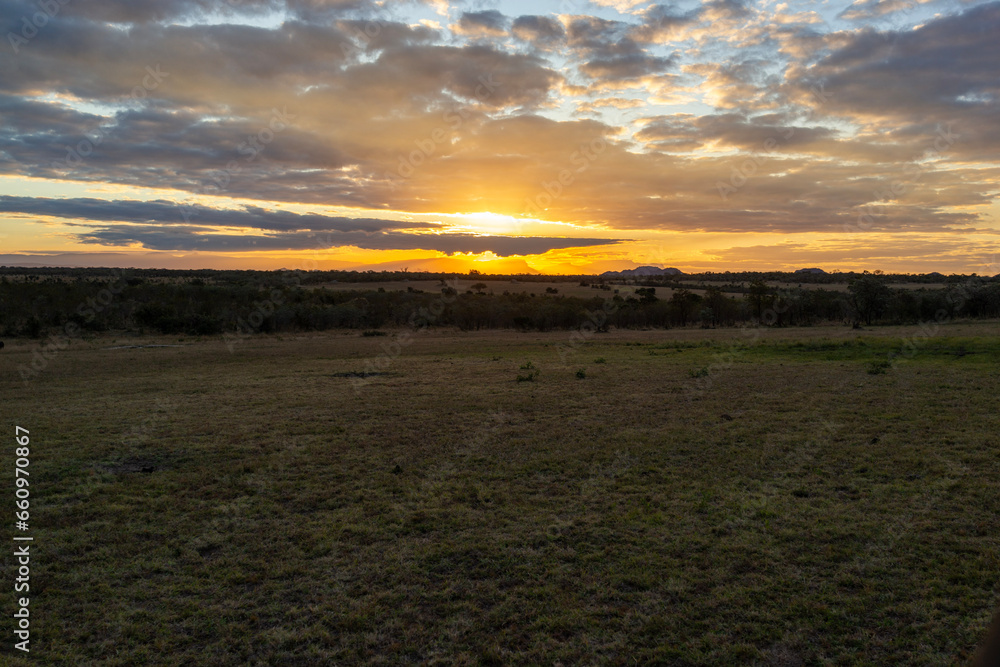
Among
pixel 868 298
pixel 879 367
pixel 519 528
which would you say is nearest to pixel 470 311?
pixel 868 298

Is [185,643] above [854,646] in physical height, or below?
below

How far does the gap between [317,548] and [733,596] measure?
4713mm

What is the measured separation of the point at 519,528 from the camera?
7.47m

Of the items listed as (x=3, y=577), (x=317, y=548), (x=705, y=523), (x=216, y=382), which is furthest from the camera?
(x=216, y=382)

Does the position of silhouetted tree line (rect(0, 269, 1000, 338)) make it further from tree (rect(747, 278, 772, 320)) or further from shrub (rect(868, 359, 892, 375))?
shrub (rect(868, 359, 892, 375))

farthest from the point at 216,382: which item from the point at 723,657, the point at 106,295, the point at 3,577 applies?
the point at 106,295

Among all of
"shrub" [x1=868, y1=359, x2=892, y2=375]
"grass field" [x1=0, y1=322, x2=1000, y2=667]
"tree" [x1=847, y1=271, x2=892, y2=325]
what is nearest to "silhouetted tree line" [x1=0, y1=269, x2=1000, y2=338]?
"tree" [x1=847, y1=271, x2=892, y2=325]

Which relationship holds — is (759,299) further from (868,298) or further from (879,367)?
(879,367)

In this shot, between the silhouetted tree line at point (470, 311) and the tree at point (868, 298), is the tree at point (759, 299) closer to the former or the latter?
the silhouetted tree line at point (470, 311)

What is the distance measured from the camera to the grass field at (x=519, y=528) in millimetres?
5195

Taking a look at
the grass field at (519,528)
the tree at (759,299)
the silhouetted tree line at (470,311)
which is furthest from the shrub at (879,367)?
the tree at (759,299)

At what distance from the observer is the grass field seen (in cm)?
520

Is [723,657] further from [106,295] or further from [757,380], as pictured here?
[106,295]

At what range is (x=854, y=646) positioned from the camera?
16.2 ft
